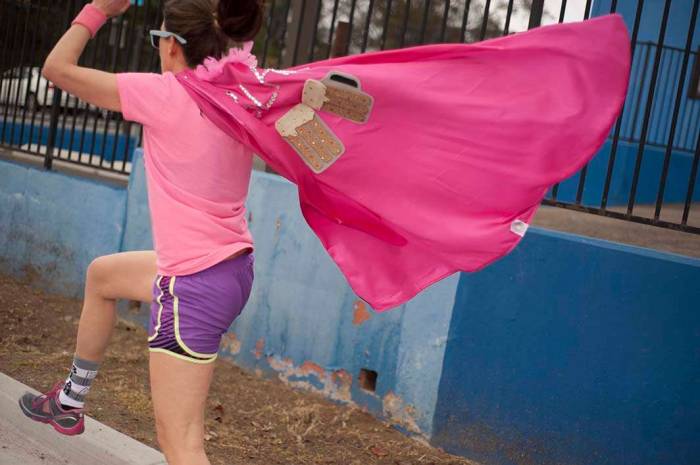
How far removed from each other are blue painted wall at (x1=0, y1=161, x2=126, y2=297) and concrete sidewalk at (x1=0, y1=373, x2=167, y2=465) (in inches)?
104

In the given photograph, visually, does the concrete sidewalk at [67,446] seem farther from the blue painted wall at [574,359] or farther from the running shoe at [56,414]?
the blue painted wall at [574,359]

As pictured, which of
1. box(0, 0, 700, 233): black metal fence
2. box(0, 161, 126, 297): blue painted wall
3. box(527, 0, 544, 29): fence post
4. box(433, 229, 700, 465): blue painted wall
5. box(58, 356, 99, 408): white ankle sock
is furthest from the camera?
box(0, 161, 126, 297): blue painted wall

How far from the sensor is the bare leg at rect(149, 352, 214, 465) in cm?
317

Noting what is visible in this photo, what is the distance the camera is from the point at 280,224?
6.11 m

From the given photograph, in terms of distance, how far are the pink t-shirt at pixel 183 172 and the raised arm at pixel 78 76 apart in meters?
0.05

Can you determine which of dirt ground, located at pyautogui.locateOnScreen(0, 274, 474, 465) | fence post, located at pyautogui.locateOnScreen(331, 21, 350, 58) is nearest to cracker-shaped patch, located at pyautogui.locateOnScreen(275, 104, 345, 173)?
dirt ground, located at pyautogui.locateOnScreen(0, 274, 474, 465)

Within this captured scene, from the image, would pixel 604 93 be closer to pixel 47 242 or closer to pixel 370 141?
pixel 370 141

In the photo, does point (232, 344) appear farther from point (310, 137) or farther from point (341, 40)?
point (310, 137)

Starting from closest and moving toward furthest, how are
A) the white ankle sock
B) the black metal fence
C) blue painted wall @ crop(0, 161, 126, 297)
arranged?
the white ankle sock, the black metal fence, blue painted wall @ crop(0, 161, 126, 297)

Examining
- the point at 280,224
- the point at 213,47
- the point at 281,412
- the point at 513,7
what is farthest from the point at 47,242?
the point at 213,47

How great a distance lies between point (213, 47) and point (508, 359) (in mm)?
2551

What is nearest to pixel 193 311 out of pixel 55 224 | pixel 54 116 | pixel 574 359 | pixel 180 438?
pixel 180 438

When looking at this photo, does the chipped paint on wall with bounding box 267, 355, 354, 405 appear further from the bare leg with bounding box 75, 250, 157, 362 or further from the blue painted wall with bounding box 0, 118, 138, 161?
the blue painted wall with bounding box 0, 118, 138, 161

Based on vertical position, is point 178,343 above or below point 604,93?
below
